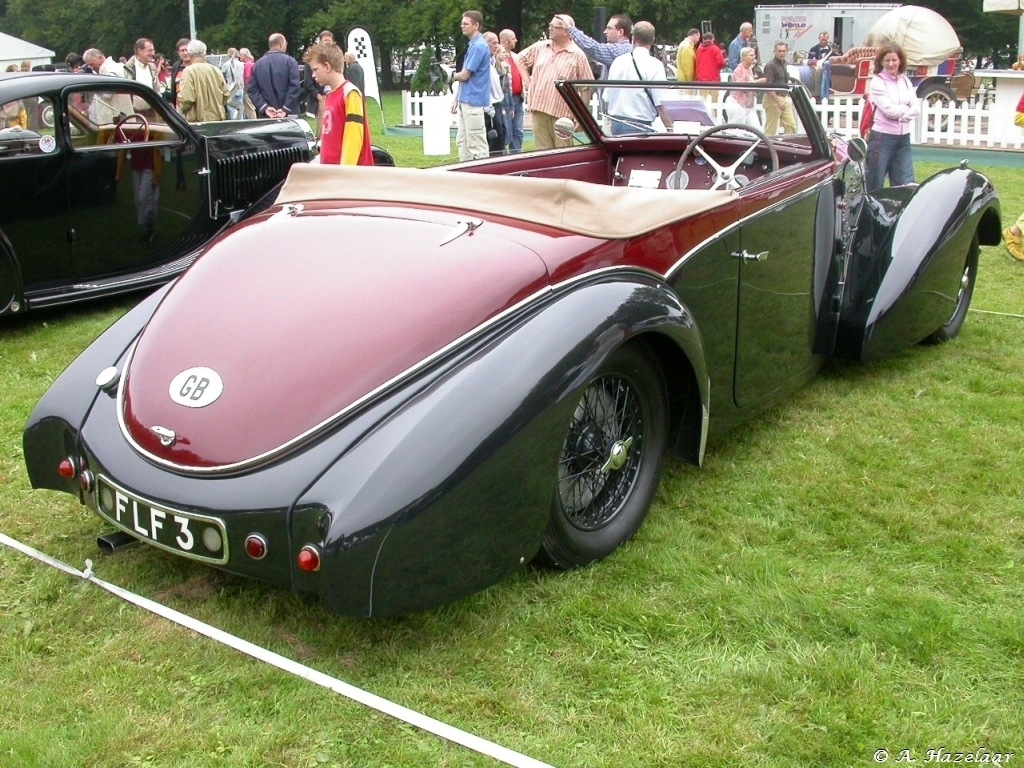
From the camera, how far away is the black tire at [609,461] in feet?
10.8

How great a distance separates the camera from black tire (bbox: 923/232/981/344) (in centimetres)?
579

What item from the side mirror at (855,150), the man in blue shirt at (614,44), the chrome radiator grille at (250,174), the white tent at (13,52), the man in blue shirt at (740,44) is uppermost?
the white tent at (13,52)

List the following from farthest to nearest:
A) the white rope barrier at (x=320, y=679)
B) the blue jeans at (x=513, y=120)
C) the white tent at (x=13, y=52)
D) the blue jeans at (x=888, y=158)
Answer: the white tent at (x=13, y=52) → the blue jeans at (x=513, y=120) → the blue jeans at (x=888, y=158) → the white rope barrier at (x=320, y=679)

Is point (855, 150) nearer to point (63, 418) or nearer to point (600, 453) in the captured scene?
point (600, 453)

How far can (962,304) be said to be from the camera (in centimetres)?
598

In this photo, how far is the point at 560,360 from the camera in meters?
3.05

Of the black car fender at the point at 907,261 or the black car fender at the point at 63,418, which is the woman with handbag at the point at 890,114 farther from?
the black car fender at the point at 63,418

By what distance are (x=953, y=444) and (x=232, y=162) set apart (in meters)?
5.17

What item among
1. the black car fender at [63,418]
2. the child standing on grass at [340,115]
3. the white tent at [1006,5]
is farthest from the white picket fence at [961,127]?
the black car fender at [63,418]

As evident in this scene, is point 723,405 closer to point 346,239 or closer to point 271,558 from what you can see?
point 346,239

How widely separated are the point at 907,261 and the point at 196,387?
3409 millimetres

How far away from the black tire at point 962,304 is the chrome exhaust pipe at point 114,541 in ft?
13.9

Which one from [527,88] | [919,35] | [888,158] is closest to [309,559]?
[888,158]

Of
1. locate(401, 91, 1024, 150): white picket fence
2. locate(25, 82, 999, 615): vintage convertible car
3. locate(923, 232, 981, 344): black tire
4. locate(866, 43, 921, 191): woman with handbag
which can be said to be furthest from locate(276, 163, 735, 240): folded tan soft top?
locate(401, 91, 1024, 150): white picket fence
